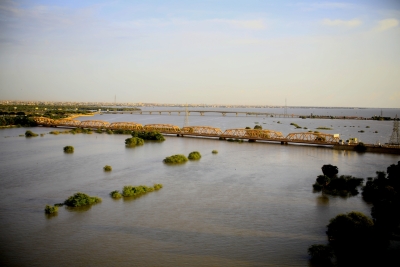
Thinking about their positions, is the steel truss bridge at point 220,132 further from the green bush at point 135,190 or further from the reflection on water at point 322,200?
the green bush at point 135,190

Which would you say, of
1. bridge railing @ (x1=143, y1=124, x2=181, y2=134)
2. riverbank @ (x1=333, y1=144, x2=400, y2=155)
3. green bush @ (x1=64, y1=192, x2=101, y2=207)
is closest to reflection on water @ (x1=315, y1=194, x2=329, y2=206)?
green bush @ (x1=64, y1=192, x2=101, y2=207)

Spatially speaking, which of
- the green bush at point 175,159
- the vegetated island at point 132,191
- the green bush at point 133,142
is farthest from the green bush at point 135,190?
the green bush at point 133,142

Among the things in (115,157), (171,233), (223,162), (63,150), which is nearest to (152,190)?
(171,233)

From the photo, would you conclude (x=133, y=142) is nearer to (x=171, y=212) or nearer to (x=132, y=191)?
(x=132, y=191)

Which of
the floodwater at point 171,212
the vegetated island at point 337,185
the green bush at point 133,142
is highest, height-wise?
the green bush at point 133,142

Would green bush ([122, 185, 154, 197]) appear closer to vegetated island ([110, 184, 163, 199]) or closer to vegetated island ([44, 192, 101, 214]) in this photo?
vegetated island ([110, 184, 163, 199])
